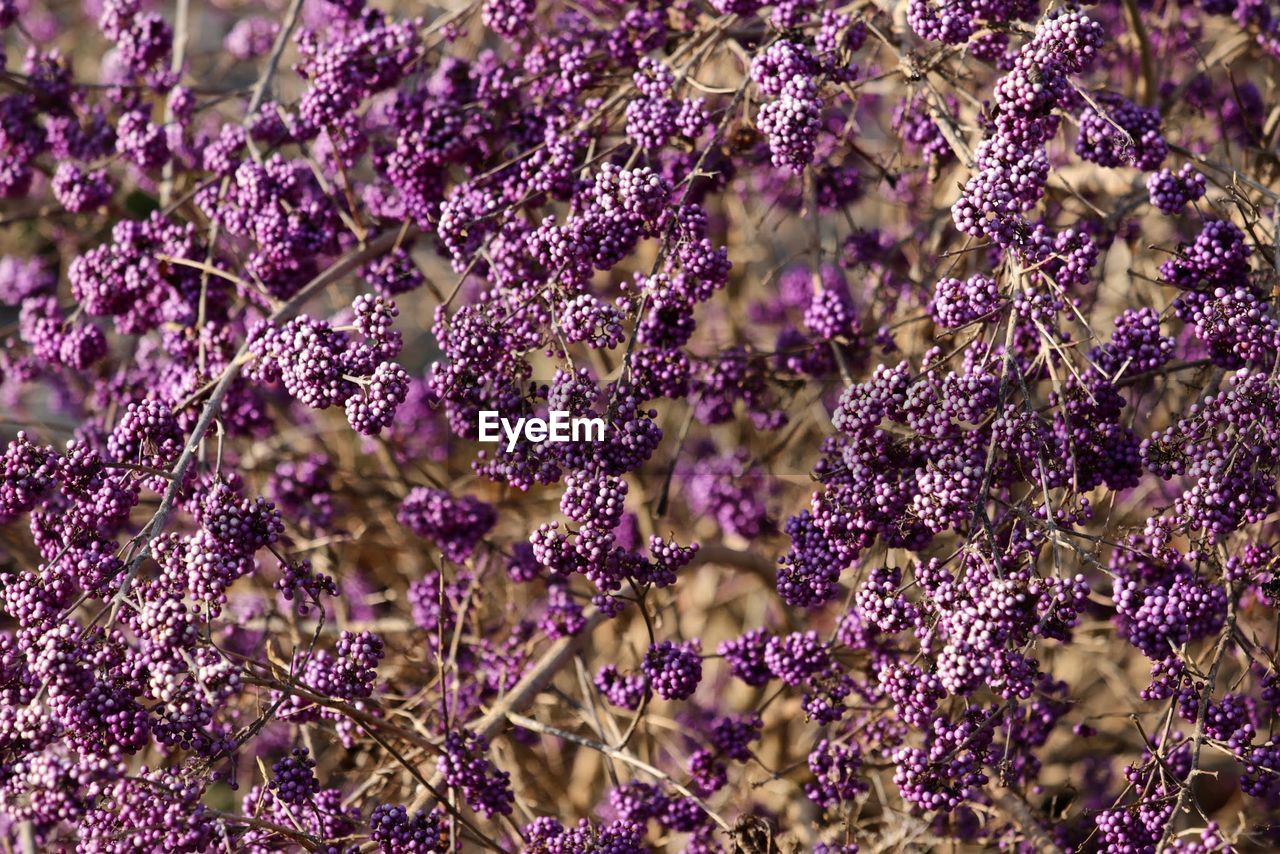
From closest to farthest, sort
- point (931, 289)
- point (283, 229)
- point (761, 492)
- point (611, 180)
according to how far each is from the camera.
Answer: point (611, 180), point (283, 229), point (931, 289), point (761, 492)

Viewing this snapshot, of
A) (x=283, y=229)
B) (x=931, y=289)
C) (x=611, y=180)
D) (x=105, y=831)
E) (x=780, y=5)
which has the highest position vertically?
(x=780, y=5)

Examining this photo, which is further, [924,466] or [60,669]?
[924,466]

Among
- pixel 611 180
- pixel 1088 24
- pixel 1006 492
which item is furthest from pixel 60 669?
pixel 1088 24

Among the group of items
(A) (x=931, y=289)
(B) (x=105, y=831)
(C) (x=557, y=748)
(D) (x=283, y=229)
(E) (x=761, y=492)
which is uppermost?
(D) (x=283, y=229)

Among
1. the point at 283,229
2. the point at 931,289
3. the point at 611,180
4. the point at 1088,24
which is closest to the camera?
the point at 1088,24

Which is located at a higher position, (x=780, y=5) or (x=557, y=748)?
(x=780, y=5)

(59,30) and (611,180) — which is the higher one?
(611,180)

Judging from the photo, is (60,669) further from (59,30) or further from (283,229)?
(59,30)

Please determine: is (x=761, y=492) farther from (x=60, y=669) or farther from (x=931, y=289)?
(x=60, y=669)

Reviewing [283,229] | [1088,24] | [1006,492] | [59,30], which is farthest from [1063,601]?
[59,30]
